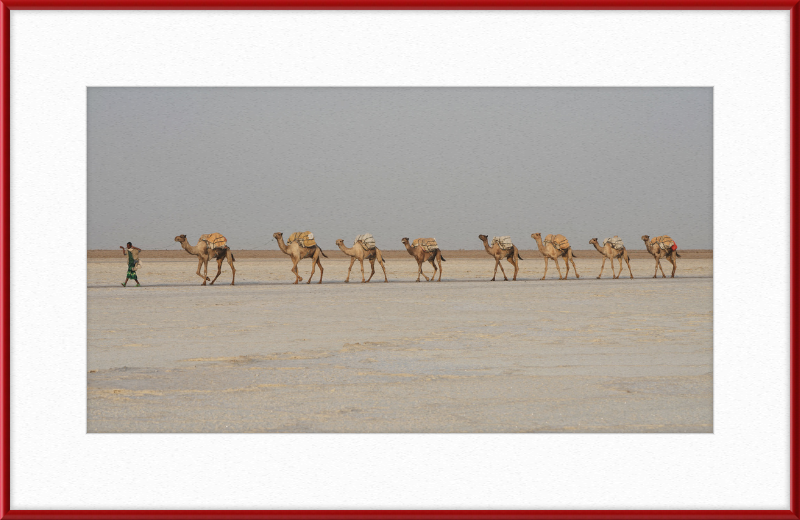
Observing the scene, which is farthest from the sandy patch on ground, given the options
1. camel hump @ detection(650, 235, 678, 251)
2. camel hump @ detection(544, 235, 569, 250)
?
camel hump @ detection(650, 235, 678, 251)

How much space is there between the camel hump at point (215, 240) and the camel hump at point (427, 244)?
6.40m

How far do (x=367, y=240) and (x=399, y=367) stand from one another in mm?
15528

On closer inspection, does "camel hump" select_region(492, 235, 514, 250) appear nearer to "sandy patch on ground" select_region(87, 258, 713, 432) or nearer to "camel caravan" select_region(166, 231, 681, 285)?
"camel caravan" select_region(166, 231, 681, 285)

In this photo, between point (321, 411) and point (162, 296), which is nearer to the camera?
point (321, 411)

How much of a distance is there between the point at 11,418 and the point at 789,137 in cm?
439

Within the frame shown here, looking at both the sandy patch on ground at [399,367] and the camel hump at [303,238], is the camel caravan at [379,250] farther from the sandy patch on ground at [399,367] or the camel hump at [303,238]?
the sandy patch on ground at [399,367]

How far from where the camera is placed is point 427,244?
78.1 feet

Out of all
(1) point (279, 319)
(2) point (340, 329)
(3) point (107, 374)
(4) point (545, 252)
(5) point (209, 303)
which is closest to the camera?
(3) point (107, 374)

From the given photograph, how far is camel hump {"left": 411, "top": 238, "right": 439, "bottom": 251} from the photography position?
23.8 metres

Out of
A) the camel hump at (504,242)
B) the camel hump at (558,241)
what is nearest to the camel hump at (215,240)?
the camel hump at (504,242)

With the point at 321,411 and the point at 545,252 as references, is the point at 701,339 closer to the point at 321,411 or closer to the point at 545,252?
the point at 321,411

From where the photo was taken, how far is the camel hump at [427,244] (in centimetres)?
2377

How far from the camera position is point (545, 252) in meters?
25.2
